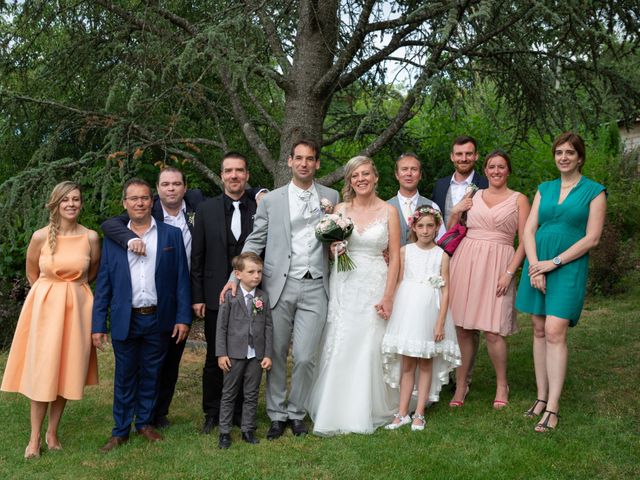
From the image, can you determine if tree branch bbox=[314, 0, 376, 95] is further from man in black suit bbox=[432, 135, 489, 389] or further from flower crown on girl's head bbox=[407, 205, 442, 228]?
flower crown on girl's head bbox=[407, 205, 442, 228]

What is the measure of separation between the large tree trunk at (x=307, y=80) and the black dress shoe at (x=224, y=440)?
142 inches

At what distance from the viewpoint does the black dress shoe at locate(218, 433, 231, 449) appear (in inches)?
201

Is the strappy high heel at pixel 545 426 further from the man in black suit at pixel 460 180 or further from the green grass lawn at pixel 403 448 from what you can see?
the man in black suit at pixel 460 180

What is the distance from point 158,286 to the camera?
17.2 feet

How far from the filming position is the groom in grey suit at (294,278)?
5285 mm

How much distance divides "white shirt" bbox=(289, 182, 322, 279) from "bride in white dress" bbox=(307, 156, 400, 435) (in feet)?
0.77

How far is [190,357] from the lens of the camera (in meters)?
8.66

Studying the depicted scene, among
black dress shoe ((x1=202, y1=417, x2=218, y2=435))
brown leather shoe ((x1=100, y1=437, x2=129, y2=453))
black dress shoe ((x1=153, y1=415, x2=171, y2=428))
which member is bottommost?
brown leather shoe ((x1=100, y1=437, x2=129, y2=453))

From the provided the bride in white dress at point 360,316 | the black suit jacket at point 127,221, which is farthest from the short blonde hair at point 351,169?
the black suit jacket at point 127,221

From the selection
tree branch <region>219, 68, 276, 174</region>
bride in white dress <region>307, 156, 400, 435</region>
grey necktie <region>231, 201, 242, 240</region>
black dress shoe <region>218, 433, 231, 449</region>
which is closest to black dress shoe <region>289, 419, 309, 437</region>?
bride in white dress <region>307, 156, 400, 435</region>

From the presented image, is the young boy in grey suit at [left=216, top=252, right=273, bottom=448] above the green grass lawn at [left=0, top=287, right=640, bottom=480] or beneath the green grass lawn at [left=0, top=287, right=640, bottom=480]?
above

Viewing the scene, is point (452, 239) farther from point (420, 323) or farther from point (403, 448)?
point (403, 448)

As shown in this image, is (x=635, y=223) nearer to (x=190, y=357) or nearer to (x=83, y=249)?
(x=190, y=357)

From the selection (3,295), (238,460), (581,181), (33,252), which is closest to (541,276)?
(581,181)
